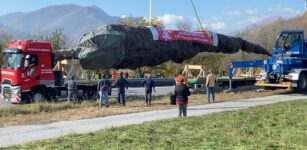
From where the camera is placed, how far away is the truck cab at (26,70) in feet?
75.0

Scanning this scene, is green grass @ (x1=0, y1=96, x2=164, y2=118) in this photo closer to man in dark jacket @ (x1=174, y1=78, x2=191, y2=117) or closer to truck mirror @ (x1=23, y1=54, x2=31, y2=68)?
truck mirror @ (x1=23, y1=54, x2=31, y2=68)

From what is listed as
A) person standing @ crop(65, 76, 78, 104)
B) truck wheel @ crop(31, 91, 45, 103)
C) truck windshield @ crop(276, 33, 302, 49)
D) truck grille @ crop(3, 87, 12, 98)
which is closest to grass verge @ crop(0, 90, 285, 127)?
person standing @ crop(65, 76, 78, 104)

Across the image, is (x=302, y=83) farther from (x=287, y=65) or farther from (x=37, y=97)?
(x=37, y=97)

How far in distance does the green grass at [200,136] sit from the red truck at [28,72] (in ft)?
36.8

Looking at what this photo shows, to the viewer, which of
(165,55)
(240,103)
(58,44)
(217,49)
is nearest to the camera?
(240,103)

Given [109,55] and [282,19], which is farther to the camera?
[282,19]

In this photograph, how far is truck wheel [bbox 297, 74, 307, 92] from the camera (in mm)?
26705

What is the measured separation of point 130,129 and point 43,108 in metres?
8.31

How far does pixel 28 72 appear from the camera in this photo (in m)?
23.0

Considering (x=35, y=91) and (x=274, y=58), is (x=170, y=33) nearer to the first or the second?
(x=274, y=58)

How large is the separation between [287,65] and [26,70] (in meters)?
14.5

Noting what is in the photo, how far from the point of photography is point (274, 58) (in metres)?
27.6

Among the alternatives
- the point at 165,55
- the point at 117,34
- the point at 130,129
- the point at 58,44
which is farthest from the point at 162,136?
the point at 58,44

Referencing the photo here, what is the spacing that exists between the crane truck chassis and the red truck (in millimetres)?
11255
